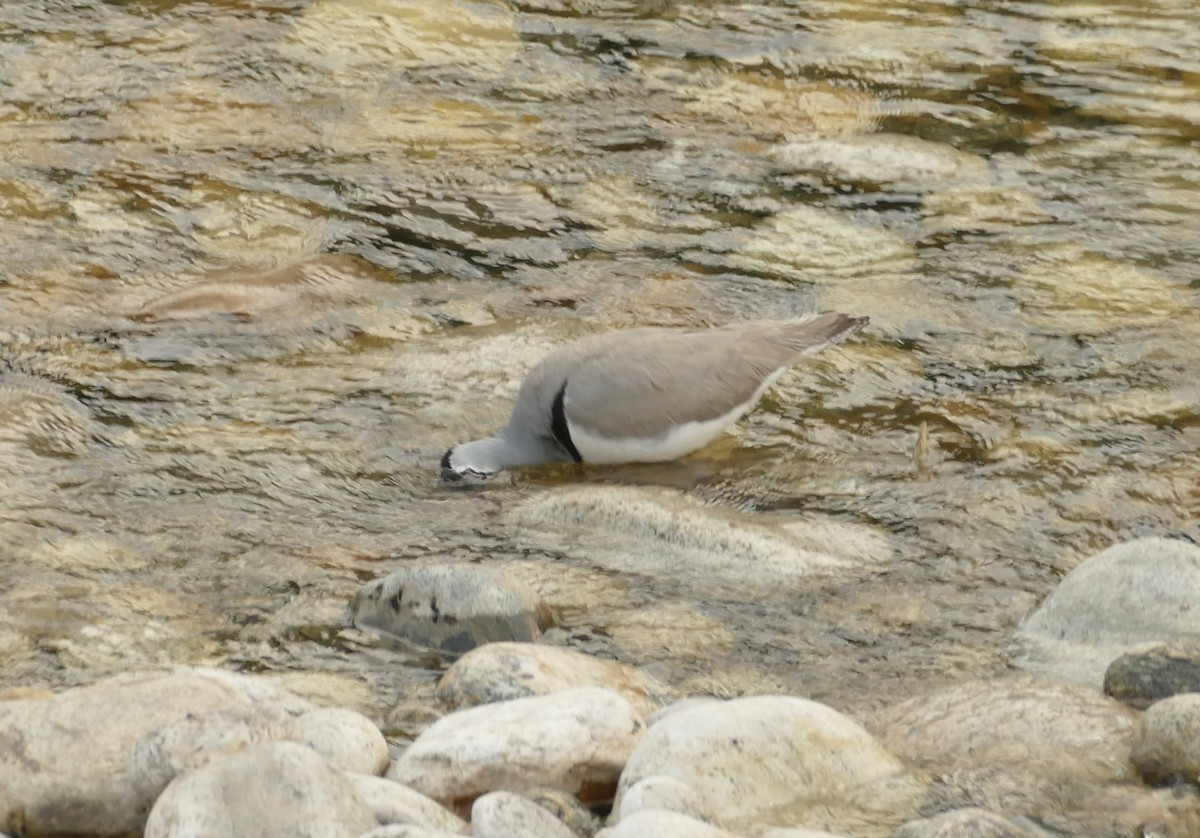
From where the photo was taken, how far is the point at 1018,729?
15.8 ft

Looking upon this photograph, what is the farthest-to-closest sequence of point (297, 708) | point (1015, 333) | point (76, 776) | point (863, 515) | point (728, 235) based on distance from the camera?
point (728, 235), point (1015, 333), point (863, 515), point (297, 708), point (76, 776)

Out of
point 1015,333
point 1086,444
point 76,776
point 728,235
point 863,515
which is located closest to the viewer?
point 76,776

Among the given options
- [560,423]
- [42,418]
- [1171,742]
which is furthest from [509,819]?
[42,418]

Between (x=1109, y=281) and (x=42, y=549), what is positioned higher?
(x=1109, y=281)

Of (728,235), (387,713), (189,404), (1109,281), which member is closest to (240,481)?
(189,404)

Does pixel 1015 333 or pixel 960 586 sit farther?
pixel 1015 333

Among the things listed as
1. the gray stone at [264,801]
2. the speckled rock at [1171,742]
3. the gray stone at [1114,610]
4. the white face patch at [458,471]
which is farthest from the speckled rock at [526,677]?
the white face patch at [458,471]

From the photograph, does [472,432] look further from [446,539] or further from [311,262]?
[311,262]

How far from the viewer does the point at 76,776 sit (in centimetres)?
422

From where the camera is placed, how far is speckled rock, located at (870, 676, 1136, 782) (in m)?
4.66

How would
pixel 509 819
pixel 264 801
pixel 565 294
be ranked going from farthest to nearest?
pixel 565 294 → pixel 509 819 → pixel 264 801

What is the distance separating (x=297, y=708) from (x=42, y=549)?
5.66 ft

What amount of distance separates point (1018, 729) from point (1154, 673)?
1.37 feet

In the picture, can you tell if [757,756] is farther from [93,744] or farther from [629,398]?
[629,398]
